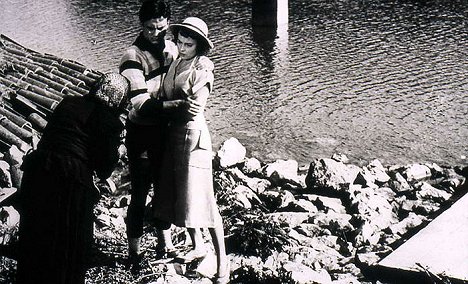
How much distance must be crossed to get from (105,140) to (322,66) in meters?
10.7

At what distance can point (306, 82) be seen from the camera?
1264 centimetres

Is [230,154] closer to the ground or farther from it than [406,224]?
farther from it

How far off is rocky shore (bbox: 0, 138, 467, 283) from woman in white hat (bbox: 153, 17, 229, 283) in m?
0.60

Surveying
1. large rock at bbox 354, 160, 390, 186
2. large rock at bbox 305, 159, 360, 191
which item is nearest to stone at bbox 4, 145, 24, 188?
large rock at bbox 305, 159, 360, 191

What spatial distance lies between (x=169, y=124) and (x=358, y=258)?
7.17 feet

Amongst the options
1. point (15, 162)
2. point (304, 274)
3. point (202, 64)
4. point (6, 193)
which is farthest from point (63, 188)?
point (15, 162)

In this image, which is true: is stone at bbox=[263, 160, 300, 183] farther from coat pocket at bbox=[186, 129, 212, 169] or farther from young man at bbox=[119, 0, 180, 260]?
coat pocket at bbox=[186, 129, 212, 169]

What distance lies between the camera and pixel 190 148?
4293 millimetres

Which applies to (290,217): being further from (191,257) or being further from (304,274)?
(191,257)

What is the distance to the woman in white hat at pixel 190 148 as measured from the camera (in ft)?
13.7

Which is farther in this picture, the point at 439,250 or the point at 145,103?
the point at 439,250

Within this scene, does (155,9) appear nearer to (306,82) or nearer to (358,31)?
(306,82)

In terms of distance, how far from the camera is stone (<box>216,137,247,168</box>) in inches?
288

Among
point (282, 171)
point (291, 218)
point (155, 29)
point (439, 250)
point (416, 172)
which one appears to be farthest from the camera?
point (416, 172)
